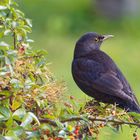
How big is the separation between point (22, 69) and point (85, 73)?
232 centimetres

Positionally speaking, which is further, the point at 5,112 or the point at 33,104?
the point at 33,104

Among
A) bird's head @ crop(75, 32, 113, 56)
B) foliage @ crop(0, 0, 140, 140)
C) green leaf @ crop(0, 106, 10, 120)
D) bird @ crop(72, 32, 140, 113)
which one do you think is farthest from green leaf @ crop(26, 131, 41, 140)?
bird's head @ crop(75, 32, 113, 56)

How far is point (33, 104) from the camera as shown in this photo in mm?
3438

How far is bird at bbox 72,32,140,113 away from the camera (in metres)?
5.46

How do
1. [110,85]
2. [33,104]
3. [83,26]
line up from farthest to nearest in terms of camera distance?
[83,26] < [110,85] < [33,104]

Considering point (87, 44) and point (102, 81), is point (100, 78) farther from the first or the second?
point (87, 44)

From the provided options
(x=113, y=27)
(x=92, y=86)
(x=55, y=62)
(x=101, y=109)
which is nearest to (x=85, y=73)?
(x=92, y=86)

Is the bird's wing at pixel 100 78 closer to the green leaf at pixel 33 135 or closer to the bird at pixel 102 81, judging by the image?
the bird at pixel 102 81

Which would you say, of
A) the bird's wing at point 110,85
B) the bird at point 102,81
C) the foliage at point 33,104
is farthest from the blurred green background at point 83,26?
the foliage at point 33,104

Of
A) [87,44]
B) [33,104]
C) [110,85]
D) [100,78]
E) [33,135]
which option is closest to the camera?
[33,135]

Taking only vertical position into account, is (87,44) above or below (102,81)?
above

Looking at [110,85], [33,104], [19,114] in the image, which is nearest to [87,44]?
[110,85]

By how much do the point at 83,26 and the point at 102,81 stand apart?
1044 cm

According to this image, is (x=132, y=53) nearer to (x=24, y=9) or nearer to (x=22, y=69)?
(x=24, y=9)
